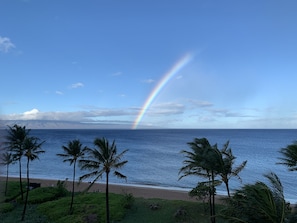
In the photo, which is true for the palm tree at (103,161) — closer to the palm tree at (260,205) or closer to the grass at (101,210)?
the grass at (101,210)

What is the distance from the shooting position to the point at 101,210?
27109 mm

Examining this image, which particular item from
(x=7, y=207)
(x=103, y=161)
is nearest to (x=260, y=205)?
(x=103, y=161)

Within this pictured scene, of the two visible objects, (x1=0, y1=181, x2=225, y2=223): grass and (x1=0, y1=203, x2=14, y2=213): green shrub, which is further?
(x1=0, y1=203, x2=14, y2=213): green shrub

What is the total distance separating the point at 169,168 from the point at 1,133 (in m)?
69.4

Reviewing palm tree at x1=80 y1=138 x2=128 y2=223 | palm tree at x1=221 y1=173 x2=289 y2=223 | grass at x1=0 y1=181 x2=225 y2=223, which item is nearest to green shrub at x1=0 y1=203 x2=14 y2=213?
grass at x1=0 y1=181 x2=225 y2=223

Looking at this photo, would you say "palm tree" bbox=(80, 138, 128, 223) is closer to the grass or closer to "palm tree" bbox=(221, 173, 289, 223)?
the grass

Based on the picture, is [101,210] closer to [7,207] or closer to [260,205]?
[7,207]

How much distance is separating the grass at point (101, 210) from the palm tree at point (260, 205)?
44.5 feet

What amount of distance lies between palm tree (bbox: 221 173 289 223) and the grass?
13554 millimetres

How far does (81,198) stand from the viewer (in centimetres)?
3106

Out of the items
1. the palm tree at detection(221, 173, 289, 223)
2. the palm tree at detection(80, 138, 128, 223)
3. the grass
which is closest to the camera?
the palm tree at detection(221, 173, 289, 223)

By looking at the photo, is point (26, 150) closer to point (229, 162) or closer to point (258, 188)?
point (229, 162)

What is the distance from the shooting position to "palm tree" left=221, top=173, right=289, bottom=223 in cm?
1022

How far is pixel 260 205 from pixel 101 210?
20.2 metres
